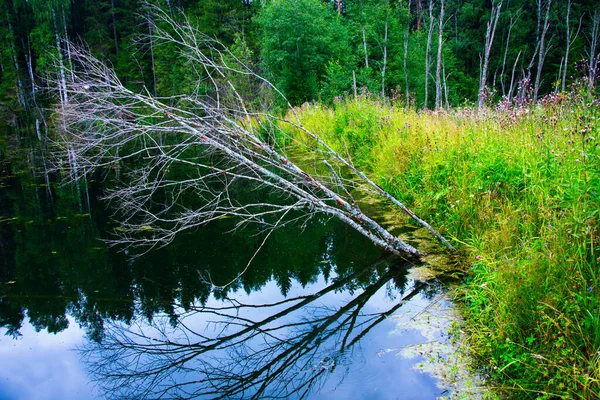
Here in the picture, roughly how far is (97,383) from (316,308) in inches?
78.0

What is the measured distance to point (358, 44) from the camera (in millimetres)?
26844

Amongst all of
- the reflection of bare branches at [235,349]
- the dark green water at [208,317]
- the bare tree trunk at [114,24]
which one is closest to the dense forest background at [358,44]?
the bare tree trunk at [114,24]

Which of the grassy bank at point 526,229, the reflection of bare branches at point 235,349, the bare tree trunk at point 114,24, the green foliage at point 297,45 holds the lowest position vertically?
the reflection of bare branches at point 235,349

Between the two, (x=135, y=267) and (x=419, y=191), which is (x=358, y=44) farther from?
(x=135, y=267)

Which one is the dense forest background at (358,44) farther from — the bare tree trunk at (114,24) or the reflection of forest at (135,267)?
the reflection of forest at (135,267)

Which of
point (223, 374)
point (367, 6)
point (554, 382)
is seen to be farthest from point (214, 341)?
point (367, 6)

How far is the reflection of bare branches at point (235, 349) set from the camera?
10.3 feet

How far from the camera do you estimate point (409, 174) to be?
258 inches

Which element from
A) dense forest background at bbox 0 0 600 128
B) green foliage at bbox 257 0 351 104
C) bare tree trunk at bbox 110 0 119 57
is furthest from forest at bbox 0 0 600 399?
bare tree trunk at bbox 110 0 119 57

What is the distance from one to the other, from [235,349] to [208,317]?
64 centimetres

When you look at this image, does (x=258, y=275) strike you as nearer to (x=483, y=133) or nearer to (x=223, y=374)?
(x=223, y=374)

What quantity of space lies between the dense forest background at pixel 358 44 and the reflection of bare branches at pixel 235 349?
14.6 m

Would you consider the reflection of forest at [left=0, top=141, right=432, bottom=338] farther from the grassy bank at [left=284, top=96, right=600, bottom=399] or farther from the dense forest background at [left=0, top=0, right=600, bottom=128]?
the dense forest background at [left=0, top=0, right=600, bottom=128]

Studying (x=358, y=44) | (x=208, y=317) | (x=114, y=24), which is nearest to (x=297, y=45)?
(x=358, y=44)
